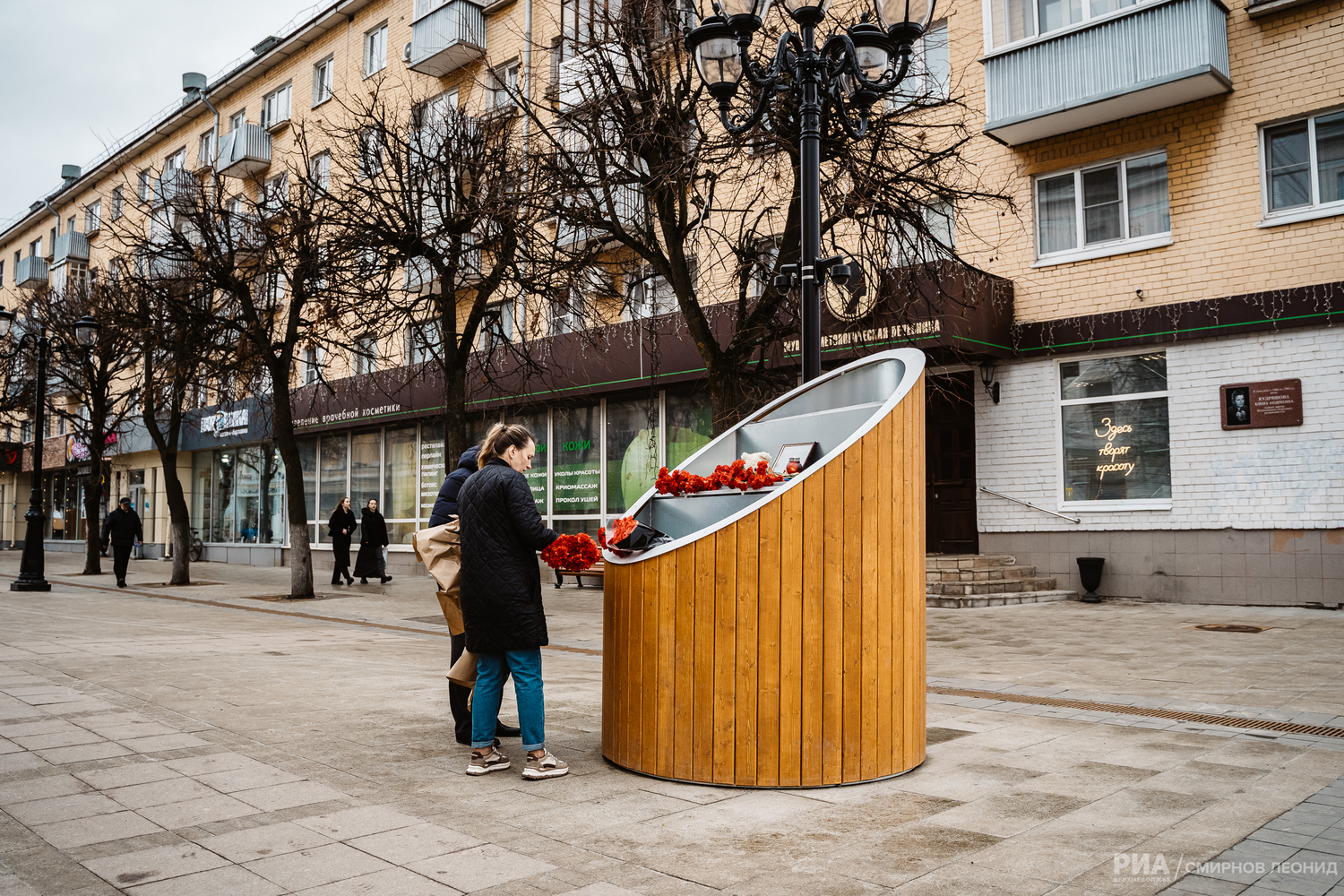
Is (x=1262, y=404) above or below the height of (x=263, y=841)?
above

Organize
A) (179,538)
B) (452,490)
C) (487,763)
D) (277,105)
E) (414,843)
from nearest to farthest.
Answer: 1. (414,843)
2. (487,763)
3. (452,490)
4. (179,538)
5. (277,105)

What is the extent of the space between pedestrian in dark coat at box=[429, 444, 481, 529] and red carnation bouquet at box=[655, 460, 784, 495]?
1.10 meters

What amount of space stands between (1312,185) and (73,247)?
45618 mm

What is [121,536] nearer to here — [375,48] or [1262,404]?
[375,48]

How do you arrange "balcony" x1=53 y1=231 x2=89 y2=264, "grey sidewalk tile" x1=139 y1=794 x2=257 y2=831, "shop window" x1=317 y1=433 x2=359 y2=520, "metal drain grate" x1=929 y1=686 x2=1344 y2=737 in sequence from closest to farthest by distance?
"grey sidewalk tile" x1=139 y1=794 x2=257 y2=831 → "metal drain grate" x1=929 y1=686 x2=1344 y2=737 → "shop window" x1=317 y1=433 x2=359 y2=520 → "balcony" x1=53 y1=231 x2=89 y2=264

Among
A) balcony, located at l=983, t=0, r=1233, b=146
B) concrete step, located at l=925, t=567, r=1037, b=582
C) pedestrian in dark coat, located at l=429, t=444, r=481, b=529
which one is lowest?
concrete step, located at l=925, t=567, r=1037, b=582

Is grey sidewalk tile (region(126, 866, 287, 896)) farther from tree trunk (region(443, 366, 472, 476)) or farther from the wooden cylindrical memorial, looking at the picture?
tree trunk (region(443, 366, 472, 476))

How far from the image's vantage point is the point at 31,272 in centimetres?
4800

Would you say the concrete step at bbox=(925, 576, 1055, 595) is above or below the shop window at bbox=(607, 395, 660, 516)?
below

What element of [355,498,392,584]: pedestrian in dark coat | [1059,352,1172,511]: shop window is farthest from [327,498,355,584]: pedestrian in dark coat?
[1059,352,1172,511]: shop window

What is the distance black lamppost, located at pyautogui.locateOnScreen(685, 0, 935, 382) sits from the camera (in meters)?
7.57

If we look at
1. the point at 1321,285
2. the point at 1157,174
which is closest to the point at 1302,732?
the point at 1321,285

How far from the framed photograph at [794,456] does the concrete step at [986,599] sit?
8780 mm

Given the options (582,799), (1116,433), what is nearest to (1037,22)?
(1116,433)
